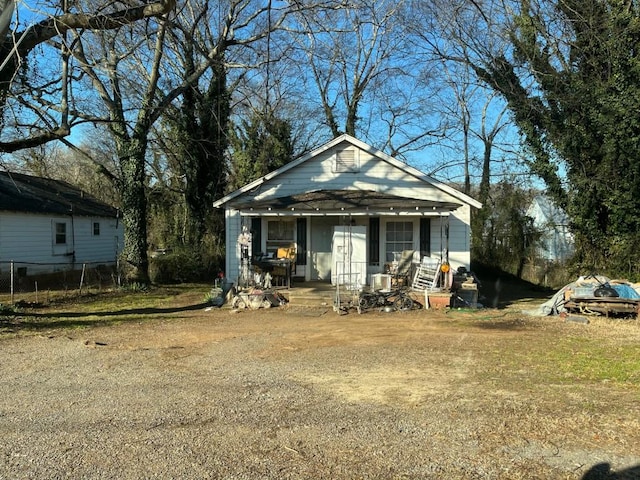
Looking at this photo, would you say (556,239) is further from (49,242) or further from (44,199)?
(44,199)

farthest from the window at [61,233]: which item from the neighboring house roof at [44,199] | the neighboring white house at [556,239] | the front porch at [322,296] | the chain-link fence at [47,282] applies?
the neighboring white house at [556,239]

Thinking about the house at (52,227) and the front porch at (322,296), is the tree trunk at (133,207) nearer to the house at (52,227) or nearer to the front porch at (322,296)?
the house at (52,227)

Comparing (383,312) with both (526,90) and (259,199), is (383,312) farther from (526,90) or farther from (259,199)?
Result: (526,90)

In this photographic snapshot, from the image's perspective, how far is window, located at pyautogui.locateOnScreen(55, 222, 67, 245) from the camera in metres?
22.7

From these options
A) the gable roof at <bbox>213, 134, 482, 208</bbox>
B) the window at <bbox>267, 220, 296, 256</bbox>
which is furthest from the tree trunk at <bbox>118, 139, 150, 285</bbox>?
the window at <bbox>267, 220, 296, 256</bbox>

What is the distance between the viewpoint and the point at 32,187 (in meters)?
23.5

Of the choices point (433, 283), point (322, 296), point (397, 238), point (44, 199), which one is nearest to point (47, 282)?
point (44, 199)

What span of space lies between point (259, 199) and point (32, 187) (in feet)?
43.6

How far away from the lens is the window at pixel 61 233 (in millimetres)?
22719

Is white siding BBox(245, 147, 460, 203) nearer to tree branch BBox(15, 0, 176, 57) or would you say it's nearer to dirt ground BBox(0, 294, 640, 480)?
tree branch BBox(15, 0, 176, 57)

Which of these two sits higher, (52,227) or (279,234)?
(52,227)

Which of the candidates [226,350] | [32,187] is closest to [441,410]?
[226,350]

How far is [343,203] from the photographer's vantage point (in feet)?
49.0

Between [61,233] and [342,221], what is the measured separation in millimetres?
13973
